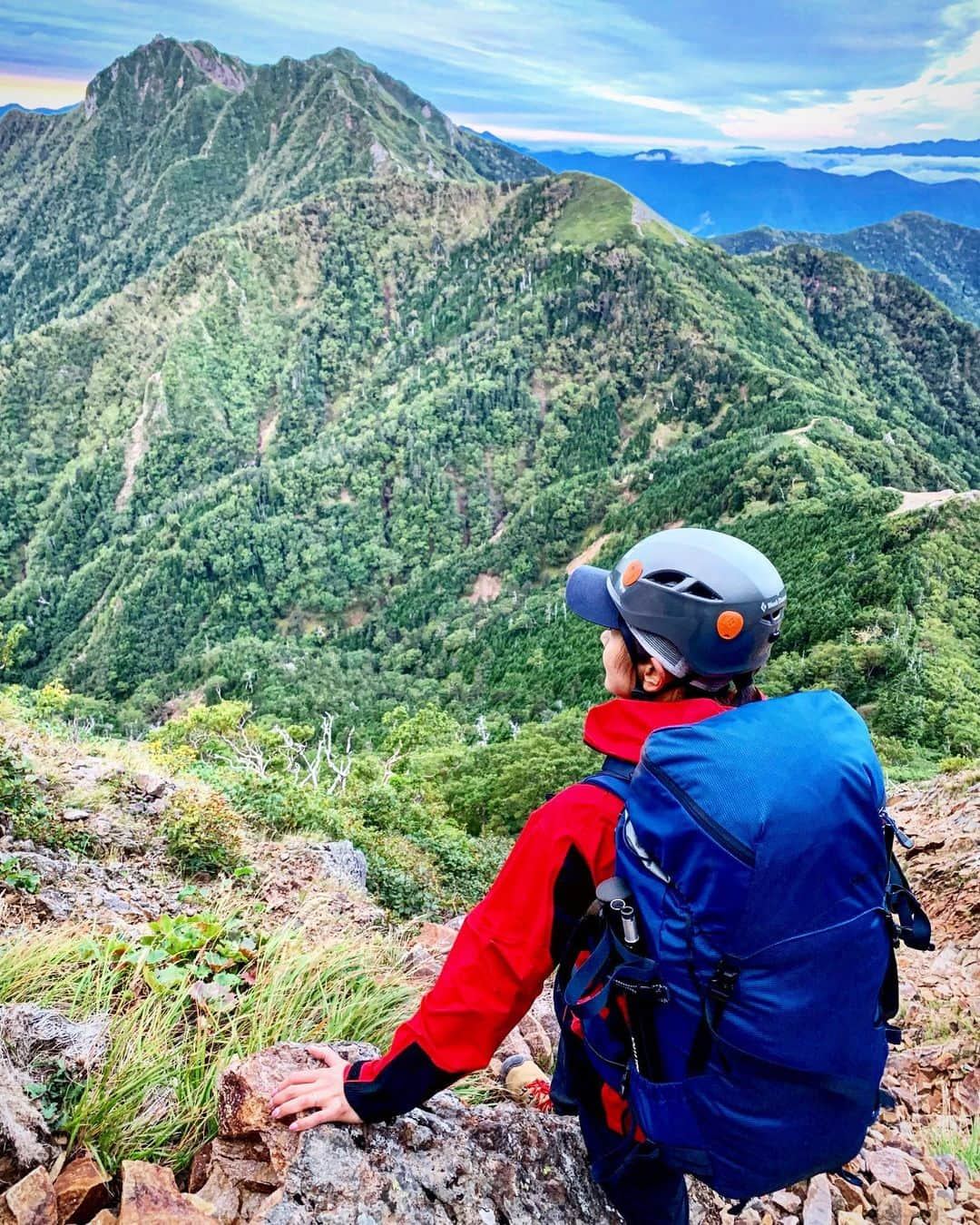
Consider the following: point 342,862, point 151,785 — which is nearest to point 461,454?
point 151,785

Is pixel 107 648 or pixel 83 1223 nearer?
pixel 83 1223

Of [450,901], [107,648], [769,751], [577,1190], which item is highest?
[769,751]

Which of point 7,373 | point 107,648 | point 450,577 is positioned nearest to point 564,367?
point 450,577

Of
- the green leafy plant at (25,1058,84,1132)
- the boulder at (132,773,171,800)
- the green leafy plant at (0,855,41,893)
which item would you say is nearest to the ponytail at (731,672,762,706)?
the green leafy plant at (25,1058,84,1132)

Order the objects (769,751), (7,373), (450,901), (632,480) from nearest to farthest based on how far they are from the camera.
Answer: (769,751), (450,901), (632,480), (7,373)

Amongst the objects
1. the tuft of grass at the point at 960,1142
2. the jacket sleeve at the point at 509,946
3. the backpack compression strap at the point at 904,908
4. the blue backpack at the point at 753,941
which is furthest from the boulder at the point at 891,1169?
the jacket sleeve at the point at 509,946

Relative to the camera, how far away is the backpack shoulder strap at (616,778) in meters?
1.90

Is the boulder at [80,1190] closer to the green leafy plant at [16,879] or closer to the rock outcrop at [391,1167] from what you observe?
the rock outcrop at [391,1167]

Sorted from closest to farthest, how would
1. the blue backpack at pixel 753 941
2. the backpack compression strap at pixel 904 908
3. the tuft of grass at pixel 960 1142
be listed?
A: the blue backpack at pixel 753 941
the backpack compression strap at pixel 904 908
the tuft of grass at pixel 960 1142

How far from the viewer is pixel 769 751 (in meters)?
1.64

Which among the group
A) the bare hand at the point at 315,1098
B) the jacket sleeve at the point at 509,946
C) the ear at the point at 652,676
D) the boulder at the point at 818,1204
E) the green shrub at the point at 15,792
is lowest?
the boulder at the point at 818,1204

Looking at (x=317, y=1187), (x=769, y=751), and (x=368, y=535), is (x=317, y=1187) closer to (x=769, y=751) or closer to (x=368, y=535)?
(x=769, y=751)

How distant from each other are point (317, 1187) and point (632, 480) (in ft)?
347

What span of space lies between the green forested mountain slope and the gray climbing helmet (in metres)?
30.8
